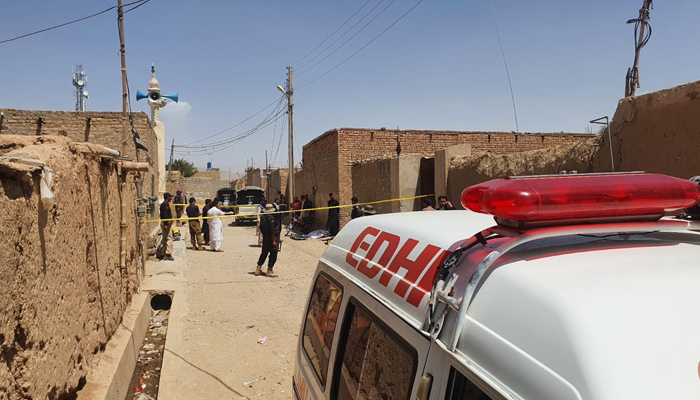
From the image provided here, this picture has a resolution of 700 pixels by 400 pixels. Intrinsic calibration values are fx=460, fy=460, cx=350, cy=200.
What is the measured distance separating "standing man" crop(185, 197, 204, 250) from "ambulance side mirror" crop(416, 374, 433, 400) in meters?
13.6

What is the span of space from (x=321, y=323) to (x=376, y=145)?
16.6 meters

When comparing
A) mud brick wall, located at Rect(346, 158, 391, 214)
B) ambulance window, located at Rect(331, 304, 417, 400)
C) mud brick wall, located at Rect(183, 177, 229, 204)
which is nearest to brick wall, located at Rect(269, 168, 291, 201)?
mud brick wall, located at Rect(346, 158, 391, 214)

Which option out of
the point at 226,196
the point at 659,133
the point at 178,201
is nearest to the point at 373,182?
the point at 178,201

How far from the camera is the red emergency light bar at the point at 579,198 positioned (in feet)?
4.10

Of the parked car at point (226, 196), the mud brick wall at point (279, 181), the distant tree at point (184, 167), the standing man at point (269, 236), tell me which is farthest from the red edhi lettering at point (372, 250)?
the distant tree at point (184, 167)

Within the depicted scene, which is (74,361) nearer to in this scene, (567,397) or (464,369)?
(464,369)

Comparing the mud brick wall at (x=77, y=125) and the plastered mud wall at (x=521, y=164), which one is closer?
the plastered mud wall at (x=521, y=164)

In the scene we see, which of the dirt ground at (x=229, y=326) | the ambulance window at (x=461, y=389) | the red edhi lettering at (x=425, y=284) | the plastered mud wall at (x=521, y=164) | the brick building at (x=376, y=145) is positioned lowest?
the dirt ground at (x=229, y=326)

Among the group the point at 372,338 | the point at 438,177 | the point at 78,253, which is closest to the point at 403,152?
the point at 438,177

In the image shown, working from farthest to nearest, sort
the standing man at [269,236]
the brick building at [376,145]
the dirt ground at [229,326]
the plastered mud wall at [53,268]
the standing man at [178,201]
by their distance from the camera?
the standing man at [178,201] → the brick building at [376,145] → the standing man at [269,236] → the dirt ground at [229,326] → the plastered mud wall at [53,268]

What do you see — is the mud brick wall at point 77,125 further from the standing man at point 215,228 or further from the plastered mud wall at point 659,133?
the plastered mud wall at point 659,133

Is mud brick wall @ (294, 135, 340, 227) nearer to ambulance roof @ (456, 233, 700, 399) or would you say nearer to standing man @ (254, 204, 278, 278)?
standing man @ (254, 204, 278, 278)

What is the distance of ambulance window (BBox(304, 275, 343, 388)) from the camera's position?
90.4 inches

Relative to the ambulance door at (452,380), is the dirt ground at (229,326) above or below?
below
